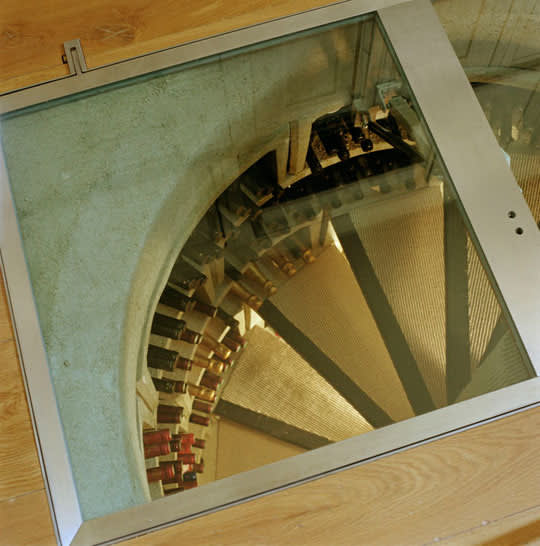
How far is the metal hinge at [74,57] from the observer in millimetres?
1107

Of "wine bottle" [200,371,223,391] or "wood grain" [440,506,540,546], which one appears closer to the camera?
"wood grain" [440,506,540,546]

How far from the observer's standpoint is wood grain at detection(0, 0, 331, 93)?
1123 millimetres

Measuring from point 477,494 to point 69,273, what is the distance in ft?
2.28

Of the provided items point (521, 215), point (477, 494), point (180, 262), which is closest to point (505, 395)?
point (477, 494)

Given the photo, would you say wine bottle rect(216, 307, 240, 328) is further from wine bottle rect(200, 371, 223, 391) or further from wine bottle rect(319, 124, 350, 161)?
wine bottle rect(319, 124, 350, 161)

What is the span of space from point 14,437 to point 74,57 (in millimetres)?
699

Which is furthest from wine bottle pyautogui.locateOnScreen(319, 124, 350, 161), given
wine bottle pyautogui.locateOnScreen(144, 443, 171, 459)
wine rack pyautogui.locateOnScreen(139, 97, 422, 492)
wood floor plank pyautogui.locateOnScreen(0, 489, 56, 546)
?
wood floor plank pyautogui.locateOnScreen(0, 489, 56, 546)

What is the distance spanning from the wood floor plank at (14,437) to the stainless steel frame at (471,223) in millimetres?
19

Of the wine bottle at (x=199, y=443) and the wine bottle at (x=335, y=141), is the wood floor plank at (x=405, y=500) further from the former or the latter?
the wine bottle at (x=335, y=141)

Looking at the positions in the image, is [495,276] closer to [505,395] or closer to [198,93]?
[505,395]

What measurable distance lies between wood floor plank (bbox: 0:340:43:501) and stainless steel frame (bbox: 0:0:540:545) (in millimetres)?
19

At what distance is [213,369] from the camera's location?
0.92 m

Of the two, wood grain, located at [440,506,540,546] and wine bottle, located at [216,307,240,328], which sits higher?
wine bottle, located at [216,307,240,328]

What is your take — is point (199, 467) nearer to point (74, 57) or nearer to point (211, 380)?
point (211, 380)
